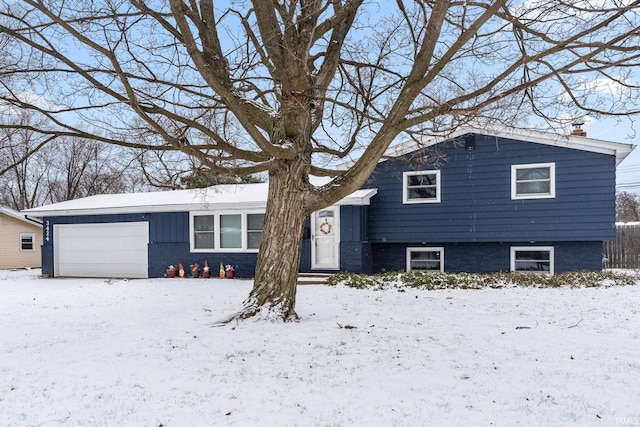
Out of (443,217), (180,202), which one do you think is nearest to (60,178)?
(180,202)

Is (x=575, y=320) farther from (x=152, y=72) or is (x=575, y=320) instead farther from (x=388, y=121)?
(x=152, y=72)

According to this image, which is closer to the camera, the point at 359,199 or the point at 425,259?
the point at 359,199

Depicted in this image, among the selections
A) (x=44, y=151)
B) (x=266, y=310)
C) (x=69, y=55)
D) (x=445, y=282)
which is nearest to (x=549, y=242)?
(x=445, y=282)

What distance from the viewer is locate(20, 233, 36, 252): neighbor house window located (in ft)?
69.8

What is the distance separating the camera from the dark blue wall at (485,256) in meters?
11.9

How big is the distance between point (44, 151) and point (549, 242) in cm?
2763

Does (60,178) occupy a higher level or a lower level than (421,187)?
higher

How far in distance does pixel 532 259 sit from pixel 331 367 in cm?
1014

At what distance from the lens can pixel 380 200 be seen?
13.2m

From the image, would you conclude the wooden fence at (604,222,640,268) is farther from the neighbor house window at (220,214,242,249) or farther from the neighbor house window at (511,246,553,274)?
the neighbor house window at (220,214,242,249)

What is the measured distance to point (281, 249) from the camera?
19.7 ft

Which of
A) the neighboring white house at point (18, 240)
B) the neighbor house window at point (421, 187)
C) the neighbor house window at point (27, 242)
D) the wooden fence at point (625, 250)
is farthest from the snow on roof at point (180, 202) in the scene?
the wooden fence at point (625, 250)

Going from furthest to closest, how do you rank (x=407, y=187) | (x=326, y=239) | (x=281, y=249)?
1. (x=407, y=187)
2. (x=326, y=239)
3. (x=281, y=249)

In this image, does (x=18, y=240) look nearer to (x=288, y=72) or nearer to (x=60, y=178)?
(x=60, y=178)
